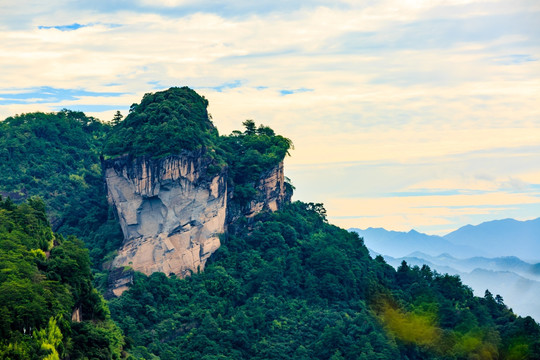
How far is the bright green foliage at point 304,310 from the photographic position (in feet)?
180

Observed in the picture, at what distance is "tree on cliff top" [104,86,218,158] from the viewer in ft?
192

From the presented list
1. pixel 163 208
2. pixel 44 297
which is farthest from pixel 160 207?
pixel 44 297

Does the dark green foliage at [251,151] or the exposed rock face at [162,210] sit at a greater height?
the dark green foliage at [251,151]

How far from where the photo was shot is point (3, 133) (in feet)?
234

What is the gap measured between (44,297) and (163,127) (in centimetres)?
2267

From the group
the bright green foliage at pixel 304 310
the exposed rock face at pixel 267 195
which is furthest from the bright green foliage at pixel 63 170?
the exposed rock face at pixel 267 195

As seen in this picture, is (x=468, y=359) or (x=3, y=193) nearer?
(x=468, y=359)

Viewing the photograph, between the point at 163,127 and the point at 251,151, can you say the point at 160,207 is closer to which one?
the point at 163,127

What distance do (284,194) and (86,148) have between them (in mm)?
18483

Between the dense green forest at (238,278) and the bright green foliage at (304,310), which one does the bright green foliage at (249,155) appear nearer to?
the dense green forest at (238,278)

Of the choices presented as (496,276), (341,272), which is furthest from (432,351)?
(496,276)

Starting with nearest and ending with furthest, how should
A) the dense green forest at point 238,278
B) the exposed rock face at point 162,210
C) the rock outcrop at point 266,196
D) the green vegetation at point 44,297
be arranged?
the green vegetation at point 44,297 < the dense green forest at point 238,278 < the exposed rock face at point 162,210 < the rock outcrop at point 266,196

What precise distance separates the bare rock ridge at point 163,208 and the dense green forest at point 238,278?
90cm

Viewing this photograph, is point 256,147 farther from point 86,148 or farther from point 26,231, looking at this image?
point 26,231
